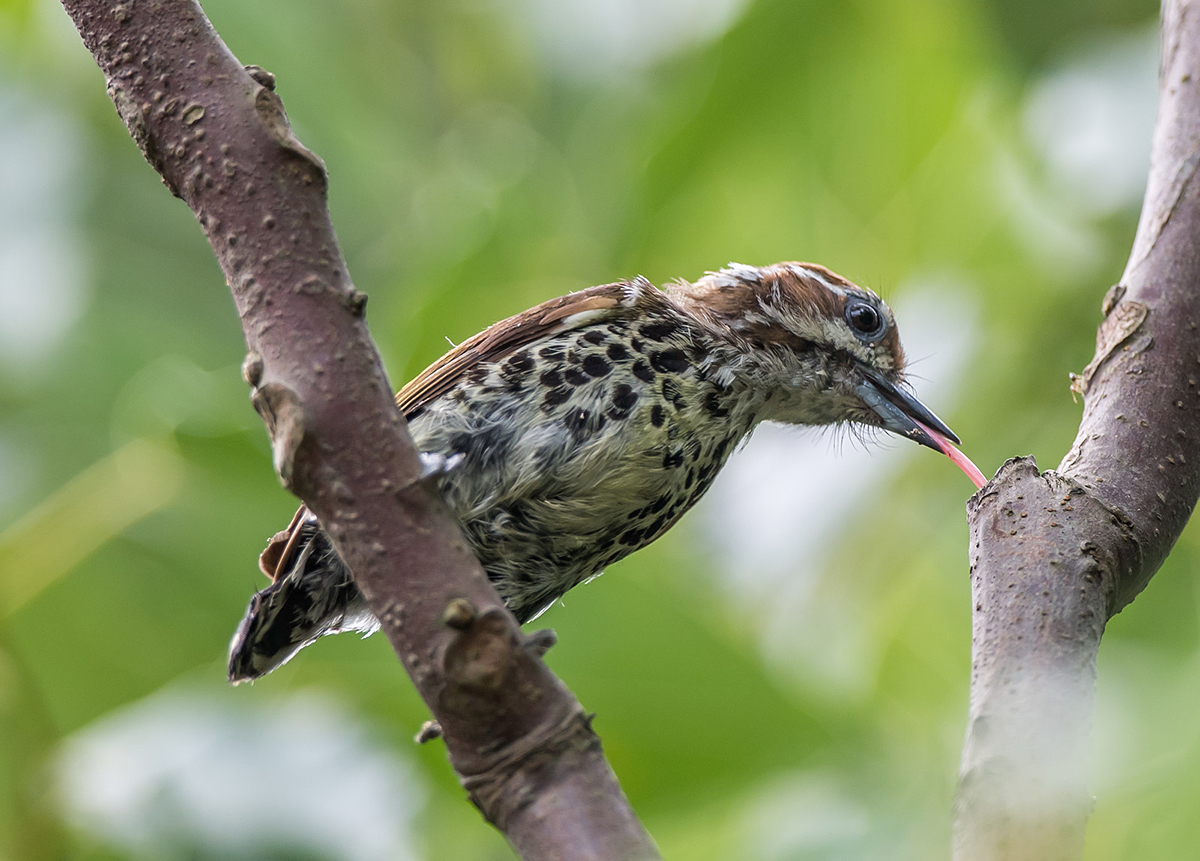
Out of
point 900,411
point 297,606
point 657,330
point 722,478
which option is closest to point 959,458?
point 900,411

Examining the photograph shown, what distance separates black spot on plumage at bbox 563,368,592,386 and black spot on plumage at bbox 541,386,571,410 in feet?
0.07

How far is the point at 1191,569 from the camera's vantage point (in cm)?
339

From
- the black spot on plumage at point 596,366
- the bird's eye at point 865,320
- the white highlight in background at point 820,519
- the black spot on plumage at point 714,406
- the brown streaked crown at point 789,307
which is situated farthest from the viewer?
the white highlight in background at point 820,519

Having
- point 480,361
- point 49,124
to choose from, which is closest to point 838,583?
point 480,361

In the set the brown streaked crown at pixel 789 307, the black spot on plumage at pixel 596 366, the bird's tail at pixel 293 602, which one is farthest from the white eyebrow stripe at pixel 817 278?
the bird's tail at pixel 293 602

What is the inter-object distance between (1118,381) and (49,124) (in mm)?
3673

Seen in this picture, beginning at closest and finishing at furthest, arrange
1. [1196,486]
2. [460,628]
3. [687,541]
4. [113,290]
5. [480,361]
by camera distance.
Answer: [460,628]
[1196,486]
[480,361]
[687,541]
[113,290]

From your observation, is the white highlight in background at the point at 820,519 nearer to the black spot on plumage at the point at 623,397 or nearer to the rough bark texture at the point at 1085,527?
the black spot on plumage at the point at 623,397

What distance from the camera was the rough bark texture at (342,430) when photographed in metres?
1.42

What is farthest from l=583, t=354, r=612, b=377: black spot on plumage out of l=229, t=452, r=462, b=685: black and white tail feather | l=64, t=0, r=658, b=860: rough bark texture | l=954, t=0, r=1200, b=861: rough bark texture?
l=64, t=0, r=658, b=860: rough bark texture

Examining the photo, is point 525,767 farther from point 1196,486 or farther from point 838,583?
point 838,583

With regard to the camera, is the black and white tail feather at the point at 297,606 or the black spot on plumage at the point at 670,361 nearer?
the black and white tail feather at the point at 297,606

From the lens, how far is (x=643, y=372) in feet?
8.81

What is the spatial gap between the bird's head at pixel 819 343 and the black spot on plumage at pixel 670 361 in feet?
0.78
